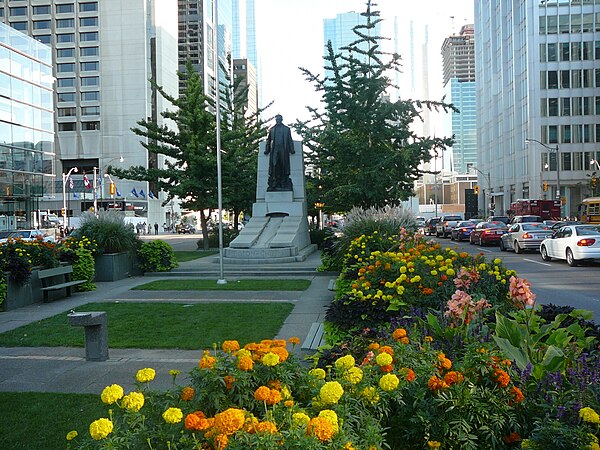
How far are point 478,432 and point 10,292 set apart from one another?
1173 cm

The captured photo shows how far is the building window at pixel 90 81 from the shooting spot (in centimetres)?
8956

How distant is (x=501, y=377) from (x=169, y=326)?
295 inches

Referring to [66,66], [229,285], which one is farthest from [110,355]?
[66,66]

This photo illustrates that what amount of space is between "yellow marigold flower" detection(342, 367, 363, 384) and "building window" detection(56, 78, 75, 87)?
9620cm

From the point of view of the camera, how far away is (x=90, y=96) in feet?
295

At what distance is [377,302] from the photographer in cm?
704

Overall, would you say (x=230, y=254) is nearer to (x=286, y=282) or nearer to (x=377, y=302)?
(x=286, y=282)

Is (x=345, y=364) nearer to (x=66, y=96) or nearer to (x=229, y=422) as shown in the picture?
(x=229, y=422)

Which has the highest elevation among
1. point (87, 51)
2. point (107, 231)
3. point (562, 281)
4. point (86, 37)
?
point (86, 37)

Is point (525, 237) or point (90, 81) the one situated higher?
point (90, 81)

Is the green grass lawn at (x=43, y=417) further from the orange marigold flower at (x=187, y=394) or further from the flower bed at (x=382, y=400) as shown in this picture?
the orange marigold flower at (x=187, y=394)

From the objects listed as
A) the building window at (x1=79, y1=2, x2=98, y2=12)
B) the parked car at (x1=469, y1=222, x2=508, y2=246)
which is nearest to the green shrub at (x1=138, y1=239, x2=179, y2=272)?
the parked car at (x1=469, y1=222, x2=508, y2=246)

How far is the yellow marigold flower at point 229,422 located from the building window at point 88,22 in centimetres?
9625

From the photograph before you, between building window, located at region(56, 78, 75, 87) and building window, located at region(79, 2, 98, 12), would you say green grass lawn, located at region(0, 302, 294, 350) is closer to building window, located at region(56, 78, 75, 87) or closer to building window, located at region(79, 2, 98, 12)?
building window, located at region(56, 78, 75, 87)
